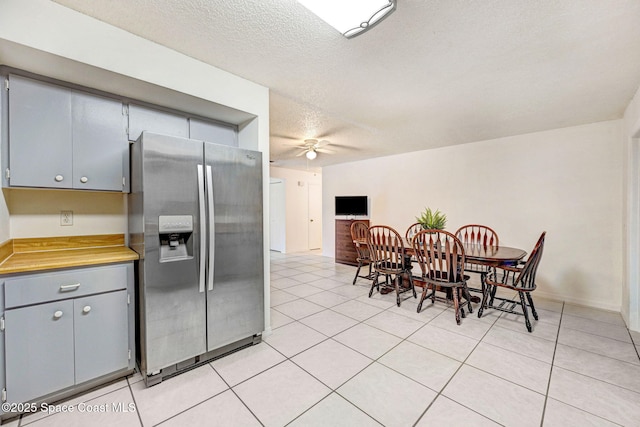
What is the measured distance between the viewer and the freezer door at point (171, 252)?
172 centimetres

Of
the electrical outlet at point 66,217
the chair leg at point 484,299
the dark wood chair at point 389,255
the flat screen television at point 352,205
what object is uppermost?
the flat screen television at point 352,205

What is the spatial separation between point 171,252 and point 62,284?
23.8 inches

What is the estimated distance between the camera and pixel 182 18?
153 centimetres

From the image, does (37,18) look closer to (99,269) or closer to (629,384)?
(99,269)

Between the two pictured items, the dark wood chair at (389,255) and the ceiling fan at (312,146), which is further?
the ceiling fan at (312,146)

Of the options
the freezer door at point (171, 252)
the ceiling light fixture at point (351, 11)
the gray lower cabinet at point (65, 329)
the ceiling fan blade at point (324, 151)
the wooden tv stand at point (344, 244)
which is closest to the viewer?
the ceiling light fixture at point (351, 11)

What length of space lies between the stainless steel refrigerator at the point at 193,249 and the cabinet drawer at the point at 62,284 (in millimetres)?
158

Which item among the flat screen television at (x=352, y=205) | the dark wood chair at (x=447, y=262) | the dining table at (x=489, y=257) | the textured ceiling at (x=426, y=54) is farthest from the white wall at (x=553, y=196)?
the dark wood chair at (x=447, y=262)

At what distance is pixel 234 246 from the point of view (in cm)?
210

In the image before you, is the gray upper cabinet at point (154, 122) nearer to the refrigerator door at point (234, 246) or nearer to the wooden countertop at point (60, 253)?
the refrigerator door at point (234, 246)

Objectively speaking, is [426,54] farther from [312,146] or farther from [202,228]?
[312,146]

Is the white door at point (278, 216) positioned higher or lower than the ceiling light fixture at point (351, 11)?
lower

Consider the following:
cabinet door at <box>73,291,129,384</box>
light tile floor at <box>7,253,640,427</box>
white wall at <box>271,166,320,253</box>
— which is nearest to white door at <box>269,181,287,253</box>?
white wall at <box>271,166,320,253</box>

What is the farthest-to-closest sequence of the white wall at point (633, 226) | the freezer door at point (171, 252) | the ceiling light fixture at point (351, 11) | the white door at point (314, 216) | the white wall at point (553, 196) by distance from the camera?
the white door at point (314, 216), the white wall at point (553, 196), the white wall at point (633, 226), the freezer door at point (171, 252), the ceiling light fixture at point (351, 11)
